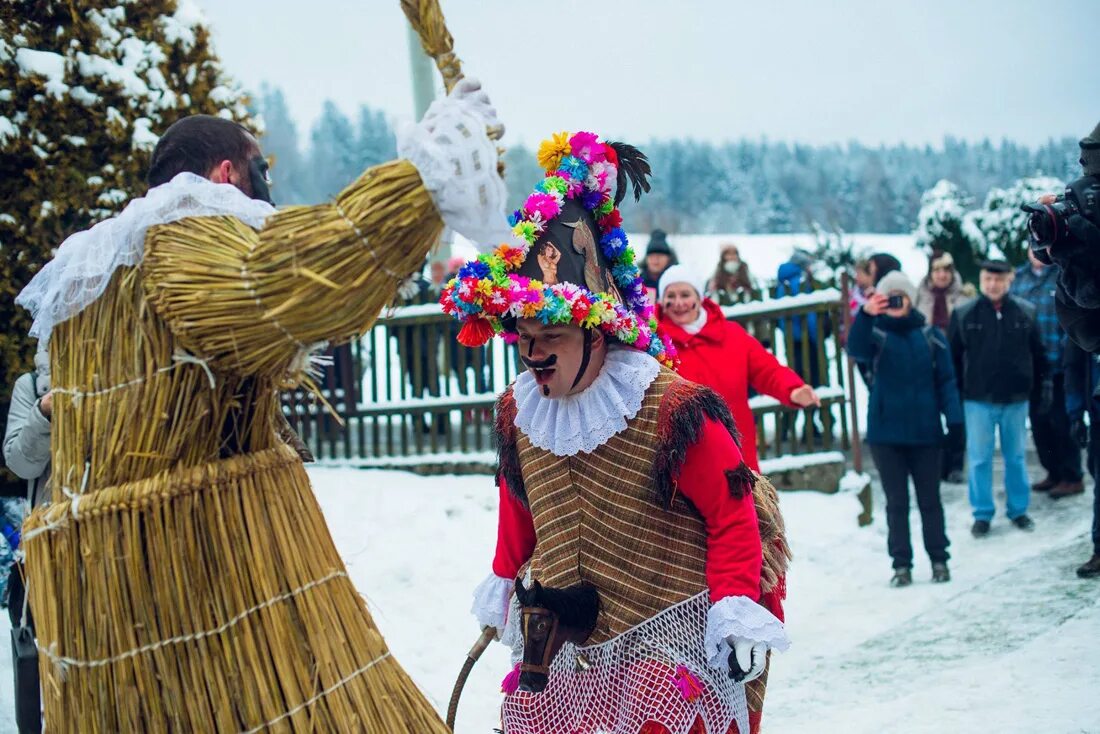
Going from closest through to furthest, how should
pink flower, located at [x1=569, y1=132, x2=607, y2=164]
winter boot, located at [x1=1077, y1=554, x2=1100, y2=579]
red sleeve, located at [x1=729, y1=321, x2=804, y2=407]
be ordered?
pink flower, located at [x1=569, y1=132, x2=607, y2=164] < red sleeve, located at [x1=729, y1=321, x2=804, y2=407] < winter boot, located at [x1=1077, y1=554, x2=1100, y2=579]

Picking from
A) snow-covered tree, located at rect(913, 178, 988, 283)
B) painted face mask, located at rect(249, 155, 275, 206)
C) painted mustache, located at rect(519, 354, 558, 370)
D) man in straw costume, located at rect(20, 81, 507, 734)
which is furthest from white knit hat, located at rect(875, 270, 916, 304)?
snow-covered tree, located at rect(913, 178, 988, 283)

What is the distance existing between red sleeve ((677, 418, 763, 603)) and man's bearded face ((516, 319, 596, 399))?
1.32ft

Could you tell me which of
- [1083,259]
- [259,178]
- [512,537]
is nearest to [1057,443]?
[1083,259]

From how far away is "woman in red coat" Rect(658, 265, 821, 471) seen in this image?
6.24 m

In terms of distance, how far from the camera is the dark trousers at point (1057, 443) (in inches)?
376

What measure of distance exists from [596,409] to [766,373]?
2952 mm

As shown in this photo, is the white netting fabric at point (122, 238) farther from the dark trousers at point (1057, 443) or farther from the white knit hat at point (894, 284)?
the dark trousers at point (1057, 443)

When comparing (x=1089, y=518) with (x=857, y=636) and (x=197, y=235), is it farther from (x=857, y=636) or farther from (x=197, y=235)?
(x=197, y=235)

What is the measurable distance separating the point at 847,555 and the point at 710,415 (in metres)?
5.42

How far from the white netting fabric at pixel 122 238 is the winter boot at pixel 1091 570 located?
626 cm

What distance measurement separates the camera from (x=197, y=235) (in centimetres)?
224

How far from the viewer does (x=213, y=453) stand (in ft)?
7.54

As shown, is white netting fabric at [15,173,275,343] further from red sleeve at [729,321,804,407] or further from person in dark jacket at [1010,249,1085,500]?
person in dark jacket at [1010,249,1085,500]

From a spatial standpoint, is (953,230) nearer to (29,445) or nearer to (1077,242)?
(1077,242)
